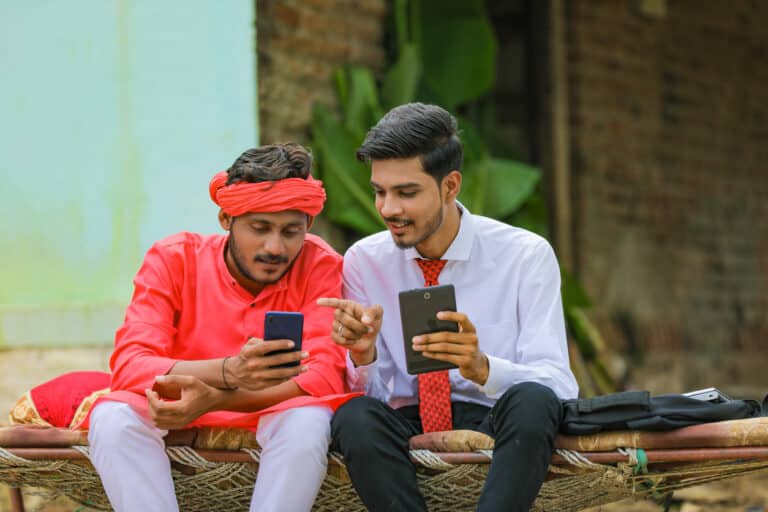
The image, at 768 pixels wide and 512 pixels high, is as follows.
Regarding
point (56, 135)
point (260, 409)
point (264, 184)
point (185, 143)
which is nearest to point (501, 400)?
point (260, 409)

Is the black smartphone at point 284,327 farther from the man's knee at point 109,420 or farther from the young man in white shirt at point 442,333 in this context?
the man's knee at point 109,420

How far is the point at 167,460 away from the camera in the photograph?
3406mm

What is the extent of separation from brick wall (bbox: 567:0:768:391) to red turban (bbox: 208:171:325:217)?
4289 mm

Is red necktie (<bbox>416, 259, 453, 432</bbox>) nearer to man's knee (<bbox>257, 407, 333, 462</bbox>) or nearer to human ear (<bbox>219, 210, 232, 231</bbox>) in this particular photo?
man's knee (<bbox>257, 407, 333, 462</bbox>)

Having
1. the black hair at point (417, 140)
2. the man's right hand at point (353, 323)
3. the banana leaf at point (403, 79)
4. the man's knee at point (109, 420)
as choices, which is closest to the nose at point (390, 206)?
the black hair at point (417, 140)

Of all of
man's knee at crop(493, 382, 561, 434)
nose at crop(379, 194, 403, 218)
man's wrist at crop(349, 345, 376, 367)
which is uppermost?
nose at crop(379, 194, 403, 218)

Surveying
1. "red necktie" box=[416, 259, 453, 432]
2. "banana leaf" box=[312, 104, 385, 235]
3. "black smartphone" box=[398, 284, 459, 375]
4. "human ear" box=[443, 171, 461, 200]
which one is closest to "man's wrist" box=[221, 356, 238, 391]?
"black smartphone" box=[398, 284, 459, 375]

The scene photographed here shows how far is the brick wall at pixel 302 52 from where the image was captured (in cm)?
560

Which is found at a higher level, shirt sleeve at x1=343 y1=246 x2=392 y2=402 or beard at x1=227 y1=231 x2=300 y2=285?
beard at x1=227 y1=231 x2=300 y2=285

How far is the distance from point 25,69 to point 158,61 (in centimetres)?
66

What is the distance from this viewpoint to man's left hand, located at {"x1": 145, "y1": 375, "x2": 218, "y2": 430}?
3287mm

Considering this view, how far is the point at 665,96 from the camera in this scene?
8.41 m

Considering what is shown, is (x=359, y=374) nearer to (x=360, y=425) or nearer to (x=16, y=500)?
(x=360, y=425)

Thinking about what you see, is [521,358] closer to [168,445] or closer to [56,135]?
[168,445]
